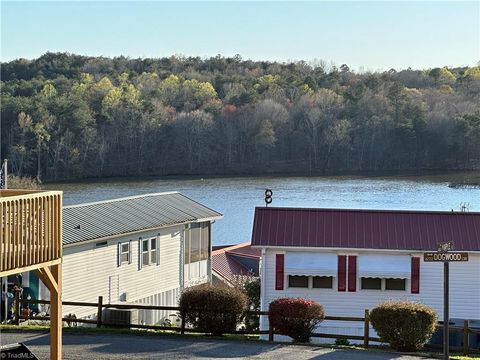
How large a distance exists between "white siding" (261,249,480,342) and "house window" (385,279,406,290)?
0.11 metres

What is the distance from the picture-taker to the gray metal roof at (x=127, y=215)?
976 inches

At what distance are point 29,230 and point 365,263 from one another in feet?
39.3

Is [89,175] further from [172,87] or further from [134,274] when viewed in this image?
[134,274]

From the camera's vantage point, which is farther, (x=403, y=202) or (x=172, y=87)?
(x=172, y=87)

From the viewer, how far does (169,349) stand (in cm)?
1625

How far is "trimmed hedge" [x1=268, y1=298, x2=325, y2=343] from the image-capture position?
56.4 feet

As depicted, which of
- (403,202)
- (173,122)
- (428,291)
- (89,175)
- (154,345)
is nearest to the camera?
(154,345)

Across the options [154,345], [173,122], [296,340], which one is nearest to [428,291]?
[296,340]

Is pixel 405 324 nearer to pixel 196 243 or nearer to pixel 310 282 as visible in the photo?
pixel 310 282

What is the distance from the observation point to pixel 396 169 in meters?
112

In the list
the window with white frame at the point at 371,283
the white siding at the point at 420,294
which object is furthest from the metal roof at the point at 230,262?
the window with white frame at the point at 371,283

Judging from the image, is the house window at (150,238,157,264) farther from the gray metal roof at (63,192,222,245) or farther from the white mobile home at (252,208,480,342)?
the white mobile home at (252,208,480,342)

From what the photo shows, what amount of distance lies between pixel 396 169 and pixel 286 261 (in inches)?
3612

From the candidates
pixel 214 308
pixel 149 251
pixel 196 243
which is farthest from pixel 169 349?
pixel 196 243
